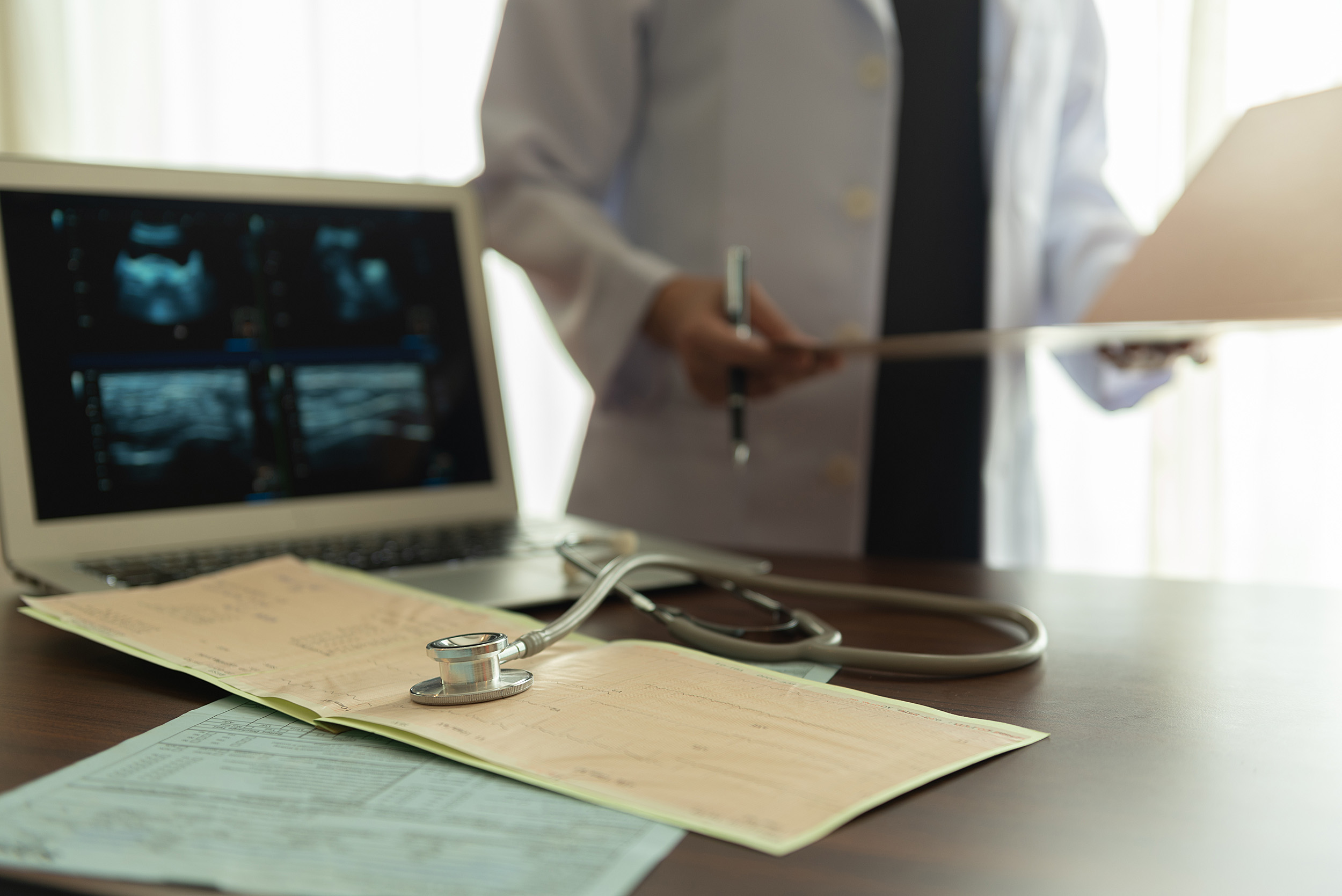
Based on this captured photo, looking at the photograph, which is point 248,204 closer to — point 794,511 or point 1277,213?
point 794,511

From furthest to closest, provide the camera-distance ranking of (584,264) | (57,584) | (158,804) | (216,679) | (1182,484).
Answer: (1182,484)
(584,264)
(57,584)
(216,679)
(158,804)

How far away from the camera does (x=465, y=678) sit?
38 cm

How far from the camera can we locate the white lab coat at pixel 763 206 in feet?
3.13

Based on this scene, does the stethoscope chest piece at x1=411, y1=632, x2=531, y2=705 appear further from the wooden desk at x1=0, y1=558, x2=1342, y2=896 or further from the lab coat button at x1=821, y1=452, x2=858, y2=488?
the lab coat button at x1=821, y1=452, x2=858, y2=488

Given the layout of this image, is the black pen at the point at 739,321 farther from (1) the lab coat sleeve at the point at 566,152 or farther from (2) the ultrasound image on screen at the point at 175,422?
(2) the ultrasound image on screen at the point at 175,422

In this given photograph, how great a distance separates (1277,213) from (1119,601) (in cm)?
27

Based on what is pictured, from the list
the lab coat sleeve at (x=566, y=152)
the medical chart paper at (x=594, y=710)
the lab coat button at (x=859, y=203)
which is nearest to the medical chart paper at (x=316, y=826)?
the medical chart paper at (x=594, y=710)

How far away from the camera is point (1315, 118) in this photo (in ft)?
2.11

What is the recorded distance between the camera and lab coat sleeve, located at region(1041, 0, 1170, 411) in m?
0.95

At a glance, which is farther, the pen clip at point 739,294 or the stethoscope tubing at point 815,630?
the pen clip at point 739,294

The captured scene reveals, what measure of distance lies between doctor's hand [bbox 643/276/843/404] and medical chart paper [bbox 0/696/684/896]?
0.51 m

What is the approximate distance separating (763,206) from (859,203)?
93 millimetres

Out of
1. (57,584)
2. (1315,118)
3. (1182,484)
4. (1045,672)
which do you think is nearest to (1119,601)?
(1045,672)

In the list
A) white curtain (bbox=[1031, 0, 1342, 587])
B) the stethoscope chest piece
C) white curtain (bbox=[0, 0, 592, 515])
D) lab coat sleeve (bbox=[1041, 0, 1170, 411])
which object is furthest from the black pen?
white curtain (bbox=[0, 0, 592, 515])
